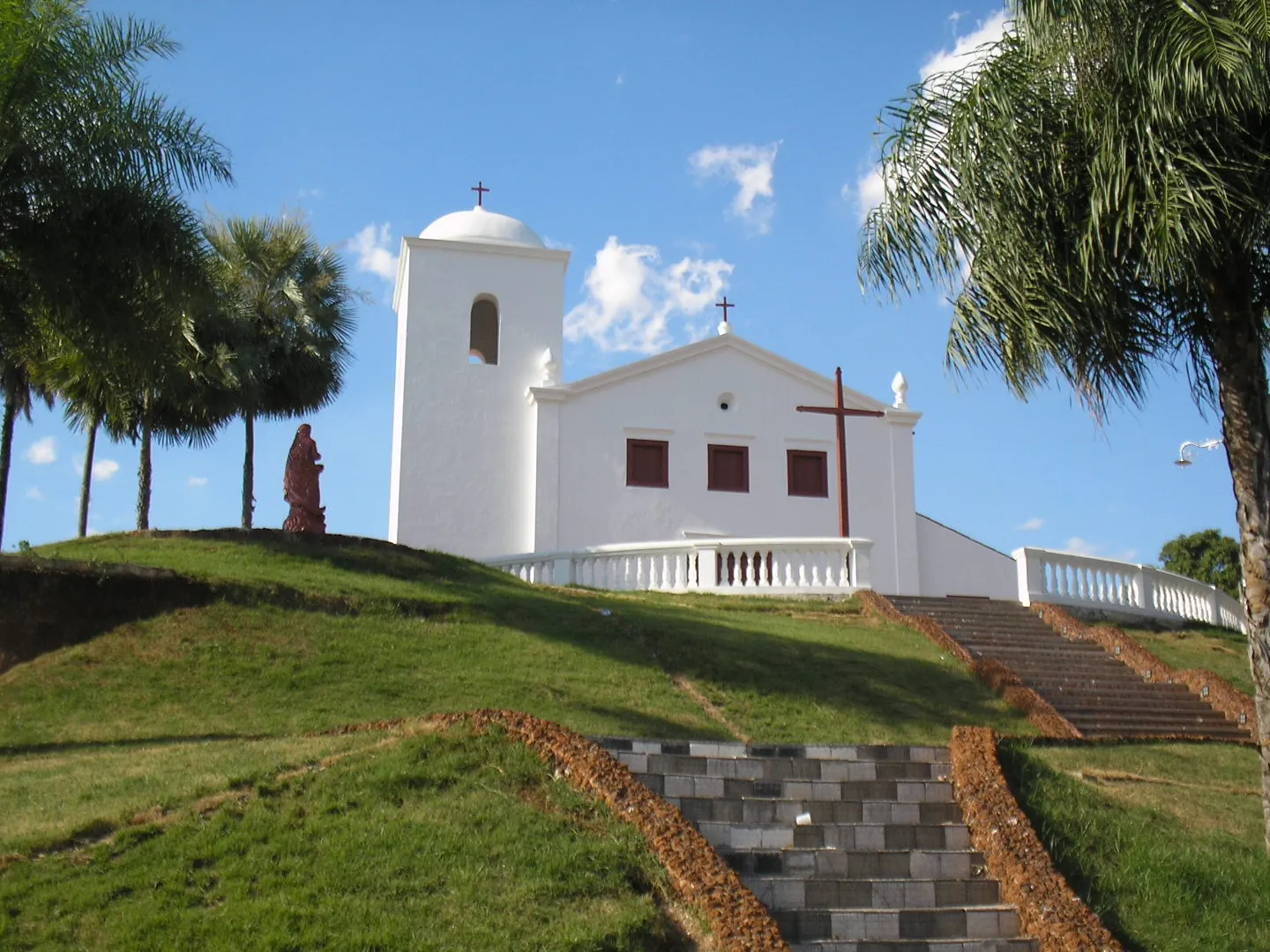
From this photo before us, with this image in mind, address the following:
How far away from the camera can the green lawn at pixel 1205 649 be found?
65.8ft

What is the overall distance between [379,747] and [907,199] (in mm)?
6192

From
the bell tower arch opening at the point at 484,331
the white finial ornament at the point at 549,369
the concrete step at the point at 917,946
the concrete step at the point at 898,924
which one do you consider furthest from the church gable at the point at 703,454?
the concrete step at the point at 917,946

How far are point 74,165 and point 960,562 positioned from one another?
2276 centimetres

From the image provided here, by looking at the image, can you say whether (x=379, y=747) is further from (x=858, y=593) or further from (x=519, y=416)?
(x=519, y=416)

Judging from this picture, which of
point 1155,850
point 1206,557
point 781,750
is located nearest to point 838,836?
point 781,750

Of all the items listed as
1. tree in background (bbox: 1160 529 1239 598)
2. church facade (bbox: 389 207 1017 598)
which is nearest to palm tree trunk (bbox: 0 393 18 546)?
church facade (bbox: 389 207 1017 598)

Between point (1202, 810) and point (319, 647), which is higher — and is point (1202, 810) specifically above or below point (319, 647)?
below

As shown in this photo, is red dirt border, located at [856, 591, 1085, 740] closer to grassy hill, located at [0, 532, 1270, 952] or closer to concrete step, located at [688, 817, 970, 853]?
grassy hill, located at [0, 532, 1270, 952]

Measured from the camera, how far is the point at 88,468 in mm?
27984

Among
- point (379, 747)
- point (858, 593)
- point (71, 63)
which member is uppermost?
point (71, 63)

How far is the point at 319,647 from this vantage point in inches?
615

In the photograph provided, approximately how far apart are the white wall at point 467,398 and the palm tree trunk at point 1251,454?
2166 centimetres

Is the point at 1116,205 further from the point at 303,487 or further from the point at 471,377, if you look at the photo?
the point at 471,377

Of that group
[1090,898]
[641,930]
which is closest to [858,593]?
[1090,898]
